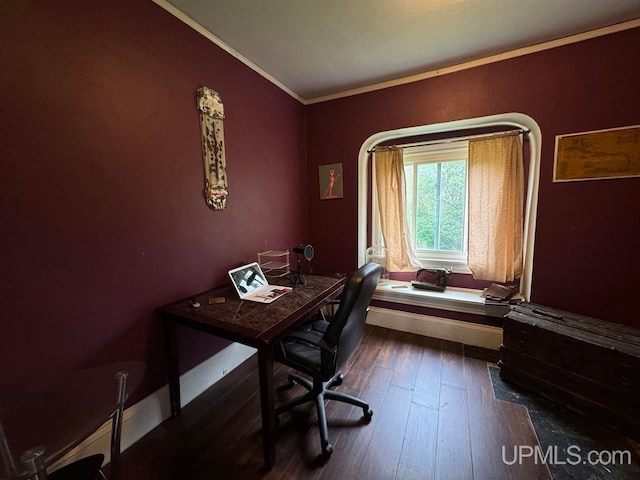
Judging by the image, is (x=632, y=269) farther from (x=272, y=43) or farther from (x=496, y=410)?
(x=272, y=43)

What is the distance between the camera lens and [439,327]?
95.9 inches

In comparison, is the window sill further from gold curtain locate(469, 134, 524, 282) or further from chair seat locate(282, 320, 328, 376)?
chair seat locate(282, 320, 328, 376)

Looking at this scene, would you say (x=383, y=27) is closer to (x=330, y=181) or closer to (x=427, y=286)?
(x=330, y=181)

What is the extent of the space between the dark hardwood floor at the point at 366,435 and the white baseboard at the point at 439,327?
37cm

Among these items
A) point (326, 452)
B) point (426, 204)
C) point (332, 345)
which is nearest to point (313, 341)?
point (332, 345)

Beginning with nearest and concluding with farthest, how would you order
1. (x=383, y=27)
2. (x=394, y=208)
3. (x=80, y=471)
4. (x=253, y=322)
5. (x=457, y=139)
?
(x=80, y=471) → (x=253, y=322) → (x=383, y=27) → (x=457, y=139) → (x=394, y=208)

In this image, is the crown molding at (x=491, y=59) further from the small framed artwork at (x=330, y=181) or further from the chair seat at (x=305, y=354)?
the chair seat at (x=305, y=354)

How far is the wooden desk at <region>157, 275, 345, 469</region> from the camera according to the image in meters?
1.17

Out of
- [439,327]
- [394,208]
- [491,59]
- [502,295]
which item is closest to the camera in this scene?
[491,59]

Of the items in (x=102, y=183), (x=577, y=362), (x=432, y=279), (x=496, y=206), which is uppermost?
(x=102, y=183)

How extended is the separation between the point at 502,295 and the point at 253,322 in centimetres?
215

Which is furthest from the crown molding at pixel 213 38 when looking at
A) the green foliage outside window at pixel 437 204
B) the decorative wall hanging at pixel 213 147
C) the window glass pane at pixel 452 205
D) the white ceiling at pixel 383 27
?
the window glass pane at pixel 452 205

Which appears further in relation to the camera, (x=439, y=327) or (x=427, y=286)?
(x=427, y=286)

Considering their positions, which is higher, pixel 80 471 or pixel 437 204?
pixel 437 204
